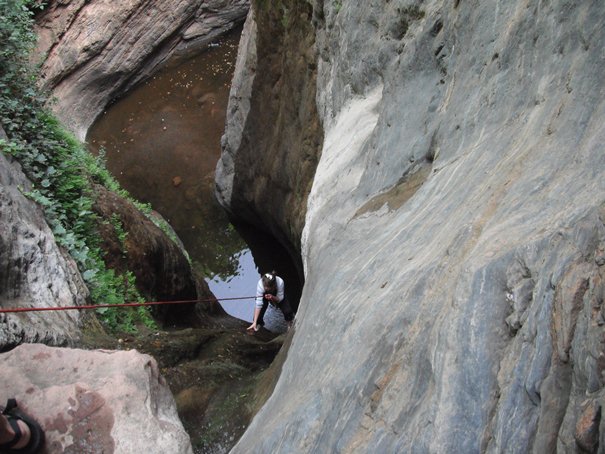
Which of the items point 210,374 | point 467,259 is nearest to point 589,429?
point 467,259

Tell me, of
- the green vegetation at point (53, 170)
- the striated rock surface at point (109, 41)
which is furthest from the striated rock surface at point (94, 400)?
the striated rock surface at point (109, 41)

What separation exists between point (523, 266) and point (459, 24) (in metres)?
2.07

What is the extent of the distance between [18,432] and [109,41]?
12425 millimetres

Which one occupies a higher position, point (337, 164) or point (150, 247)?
point (337, 164)

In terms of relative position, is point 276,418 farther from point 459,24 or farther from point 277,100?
point 277,100

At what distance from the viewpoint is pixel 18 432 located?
11.9ft

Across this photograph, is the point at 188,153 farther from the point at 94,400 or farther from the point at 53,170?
the point at 94,400

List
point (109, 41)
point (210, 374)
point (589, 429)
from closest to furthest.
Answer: point (589, 429)
point (210, 374)
point (109, 41)

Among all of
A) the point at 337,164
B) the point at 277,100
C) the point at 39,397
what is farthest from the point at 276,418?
the point at 277,100

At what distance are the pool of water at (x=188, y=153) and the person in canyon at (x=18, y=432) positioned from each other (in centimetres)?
643

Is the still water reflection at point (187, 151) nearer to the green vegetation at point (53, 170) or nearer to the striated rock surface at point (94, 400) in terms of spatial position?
the green vegetation at point (53, 170)

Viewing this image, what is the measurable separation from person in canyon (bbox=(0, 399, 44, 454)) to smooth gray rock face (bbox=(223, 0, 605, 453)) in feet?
3.92

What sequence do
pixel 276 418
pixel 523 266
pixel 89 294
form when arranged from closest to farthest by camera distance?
pixel 523 266 < pixel 276 418 < pixel 89 294

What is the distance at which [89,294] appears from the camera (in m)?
6.41
